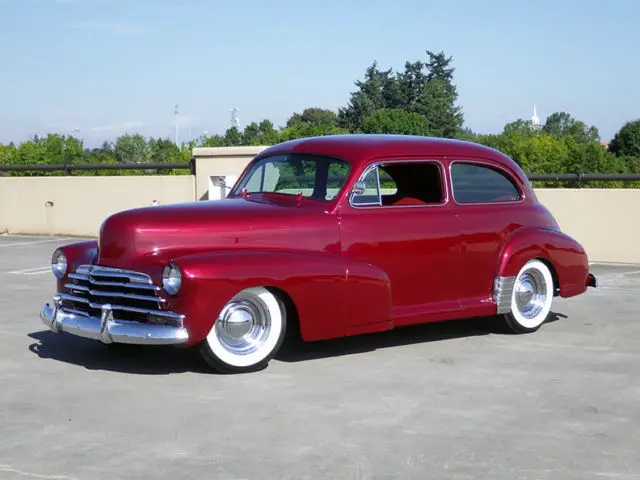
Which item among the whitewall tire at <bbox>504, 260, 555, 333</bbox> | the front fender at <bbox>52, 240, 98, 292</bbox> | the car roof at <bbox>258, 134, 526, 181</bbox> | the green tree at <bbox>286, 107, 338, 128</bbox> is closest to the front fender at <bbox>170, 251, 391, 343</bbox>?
the car roof at <bbox>258, 134, 526, 181</bbox>

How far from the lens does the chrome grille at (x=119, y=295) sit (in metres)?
6.12

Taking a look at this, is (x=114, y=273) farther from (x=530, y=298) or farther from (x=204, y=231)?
(x=530, y=298)

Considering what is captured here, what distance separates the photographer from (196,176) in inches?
653

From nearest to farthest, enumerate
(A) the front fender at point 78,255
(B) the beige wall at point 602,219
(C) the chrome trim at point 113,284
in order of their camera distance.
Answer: (C) the chrome trim at point 113,284 < (A) the front fender at point 78,255 < (B) the beige wall at point 602,219

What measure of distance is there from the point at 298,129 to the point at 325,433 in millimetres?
80933

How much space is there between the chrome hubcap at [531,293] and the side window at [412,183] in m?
1.09

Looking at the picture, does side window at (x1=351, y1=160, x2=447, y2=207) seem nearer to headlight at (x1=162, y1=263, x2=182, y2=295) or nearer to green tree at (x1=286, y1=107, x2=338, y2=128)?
headlight at (x1=162, y1=263, x2=182, y2=295)

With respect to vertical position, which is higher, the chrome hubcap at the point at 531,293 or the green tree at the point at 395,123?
the green tree at the point at 395,123

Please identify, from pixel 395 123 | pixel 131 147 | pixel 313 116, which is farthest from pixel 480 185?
pixel 313 116

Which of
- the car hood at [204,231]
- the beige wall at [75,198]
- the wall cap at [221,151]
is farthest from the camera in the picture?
the beige wall at [75,198]

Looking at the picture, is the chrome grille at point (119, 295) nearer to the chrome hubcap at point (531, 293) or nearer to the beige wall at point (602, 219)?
the chrome hubcap at point (531, 293)

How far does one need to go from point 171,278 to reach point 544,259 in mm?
3514

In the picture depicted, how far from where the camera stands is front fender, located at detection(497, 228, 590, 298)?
25.5 feet

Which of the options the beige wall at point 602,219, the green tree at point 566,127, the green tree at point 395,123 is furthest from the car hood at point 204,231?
the green tree at point 566,127
